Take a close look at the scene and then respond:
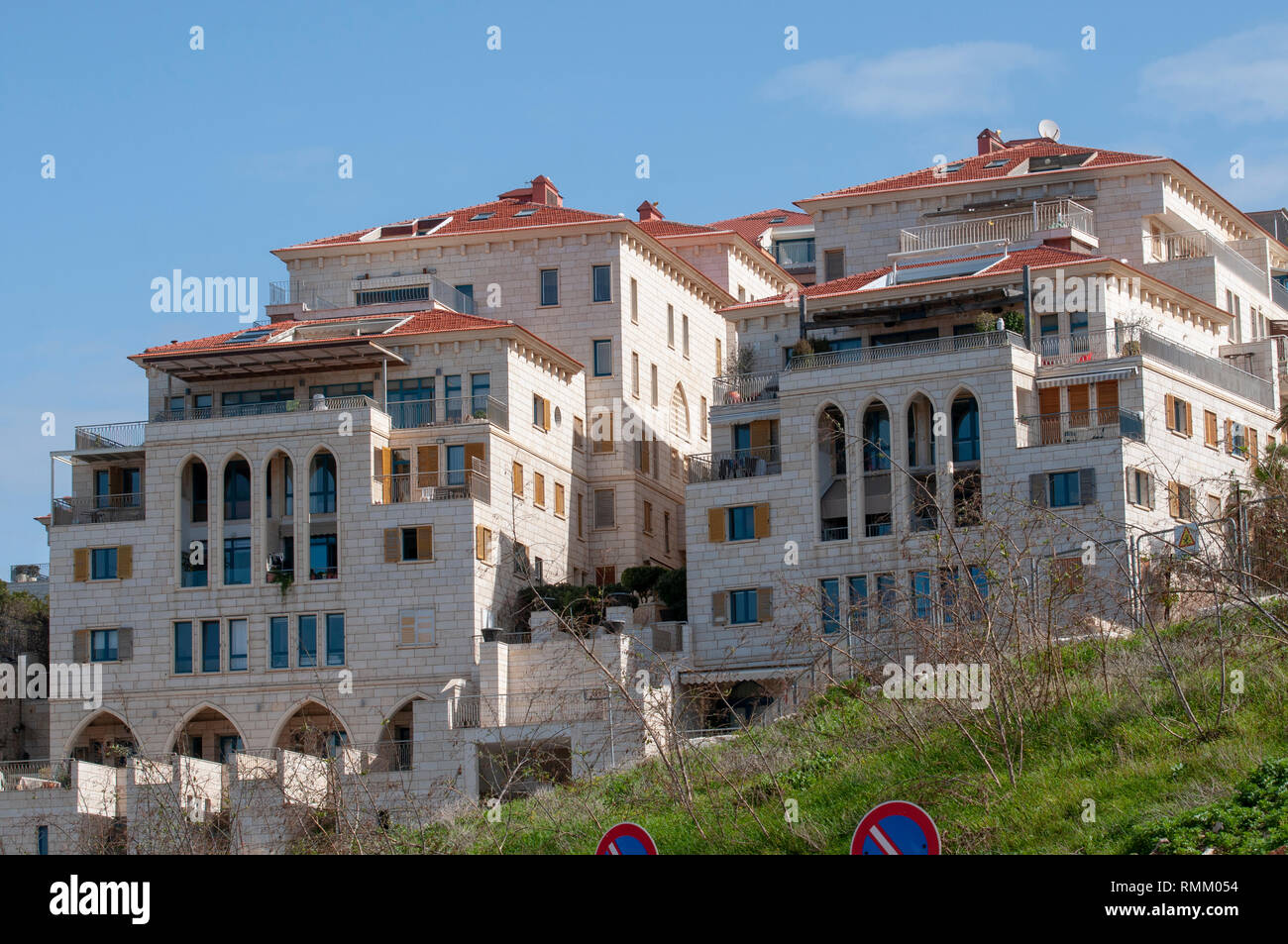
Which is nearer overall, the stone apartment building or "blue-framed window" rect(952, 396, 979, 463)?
the stone apartment building

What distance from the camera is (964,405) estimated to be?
56.3 m

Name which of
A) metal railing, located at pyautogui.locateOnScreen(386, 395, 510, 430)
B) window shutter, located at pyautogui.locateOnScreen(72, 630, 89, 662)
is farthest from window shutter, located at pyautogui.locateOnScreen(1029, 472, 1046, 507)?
window shutter, located at pyautogui.locateOnScreen(72, 630, 89, 662)

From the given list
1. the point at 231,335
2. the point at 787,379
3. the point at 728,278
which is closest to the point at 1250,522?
the point at 787,379

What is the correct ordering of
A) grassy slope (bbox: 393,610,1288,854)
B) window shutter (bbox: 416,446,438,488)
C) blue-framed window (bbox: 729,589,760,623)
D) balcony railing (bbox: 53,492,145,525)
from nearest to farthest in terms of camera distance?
grassy slope (bbox: 393,610,1288,854), blue-framed window (bbox: 729,589,760,623), window shutter (bbox: 416,446,438,488), balcony railing (bbox: 53,492,145,525)

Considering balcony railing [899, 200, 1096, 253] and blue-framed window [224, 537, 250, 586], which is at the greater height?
balcony railing [899, 200, 1096, 253]

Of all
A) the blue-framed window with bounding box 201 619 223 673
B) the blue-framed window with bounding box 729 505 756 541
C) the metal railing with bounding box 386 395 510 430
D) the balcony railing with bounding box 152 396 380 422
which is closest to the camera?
the blue-framed window with bounding box 729 505 756 541

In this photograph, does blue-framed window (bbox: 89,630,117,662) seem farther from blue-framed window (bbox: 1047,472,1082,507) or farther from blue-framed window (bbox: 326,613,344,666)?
blue-framed window (bbox: 1047,472,1082,507)

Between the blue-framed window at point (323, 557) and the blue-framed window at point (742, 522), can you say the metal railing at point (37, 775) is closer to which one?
the blue-framed window at point (323, 557)

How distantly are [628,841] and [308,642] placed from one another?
42.9 metres

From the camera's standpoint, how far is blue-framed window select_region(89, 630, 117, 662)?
59719mm

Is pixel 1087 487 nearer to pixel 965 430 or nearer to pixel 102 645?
pixel 965 430

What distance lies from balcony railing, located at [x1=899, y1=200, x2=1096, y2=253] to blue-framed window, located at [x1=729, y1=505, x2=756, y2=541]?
11446 mm

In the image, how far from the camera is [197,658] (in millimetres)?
58812

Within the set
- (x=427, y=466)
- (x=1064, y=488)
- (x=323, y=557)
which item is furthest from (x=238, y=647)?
(x=1064, y=488)
